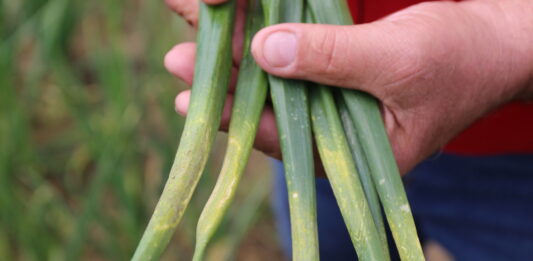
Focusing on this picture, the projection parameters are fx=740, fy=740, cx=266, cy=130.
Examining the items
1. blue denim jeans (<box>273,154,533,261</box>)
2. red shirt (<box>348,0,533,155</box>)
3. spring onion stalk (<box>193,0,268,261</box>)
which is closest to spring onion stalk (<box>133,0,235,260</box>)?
spring onion stalk (<box>193,0,268,261</box>)

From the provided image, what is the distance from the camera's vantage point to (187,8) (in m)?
1.13

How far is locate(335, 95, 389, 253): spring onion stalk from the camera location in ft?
2.64

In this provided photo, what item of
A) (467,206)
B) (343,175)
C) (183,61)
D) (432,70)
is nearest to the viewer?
(343,175)

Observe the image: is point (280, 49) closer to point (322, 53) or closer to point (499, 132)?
point (322, 53)

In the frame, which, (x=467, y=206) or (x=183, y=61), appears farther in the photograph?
(x=467, y=206)

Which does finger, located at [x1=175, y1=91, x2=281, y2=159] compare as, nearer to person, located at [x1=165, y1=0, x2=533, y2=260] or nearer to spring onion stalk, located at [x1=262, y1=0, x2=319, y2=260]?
person, located at [x1=165, y1=0, x2=533, y2=260]

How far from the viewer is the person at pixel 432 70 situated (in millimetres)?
879

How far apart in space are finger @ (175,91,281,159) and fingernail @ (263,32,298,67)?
5.4 inches

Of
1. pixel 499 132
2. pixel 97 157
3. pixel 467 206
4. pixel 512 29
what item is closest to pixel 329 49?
pixel 512 29

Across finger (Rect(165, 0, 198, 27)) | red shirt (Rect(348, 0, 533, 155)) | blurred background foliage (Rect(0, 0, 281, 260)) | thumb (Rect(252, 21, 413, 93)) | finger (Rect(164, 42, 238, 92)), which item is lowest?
blurred background foliage (Rect(0, 0, 281, 260))

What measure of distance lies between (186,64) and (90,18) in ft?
5.48

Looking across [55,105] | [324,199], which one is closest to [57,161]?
[55,105]

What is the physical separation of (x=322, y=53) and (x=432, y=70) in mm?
149

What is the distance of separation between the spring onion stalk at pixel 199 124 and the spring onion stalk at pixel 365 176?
152mm
